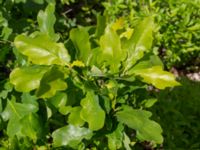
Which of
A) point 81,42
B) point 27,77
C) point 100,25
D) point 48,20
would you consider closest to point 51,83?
point 27,77

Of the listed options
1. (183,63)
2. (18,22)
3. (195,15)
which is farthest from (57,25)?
(183,63)

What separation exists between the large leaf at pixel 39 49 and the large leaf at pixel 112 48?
5.2 inches

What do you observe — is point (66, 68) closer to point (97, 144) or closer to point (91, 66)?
point (91, 66)

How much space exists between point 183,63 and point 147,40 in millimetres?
3767

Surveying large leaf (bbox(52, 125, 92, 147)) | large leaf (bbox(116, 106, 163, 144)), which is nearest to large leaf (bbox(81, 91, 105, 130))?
large leaf (bbox(116, 106, 163, 144))

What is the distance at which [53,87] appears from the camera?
4.95ft

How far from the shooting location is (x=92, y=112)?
158 cm

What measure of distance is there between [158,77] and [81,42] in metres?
0.27

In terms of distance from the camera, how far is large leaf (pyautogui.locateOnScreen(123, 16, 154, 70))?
1616mm

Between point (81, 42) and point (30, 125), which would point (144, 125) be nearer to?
point (81, 42)

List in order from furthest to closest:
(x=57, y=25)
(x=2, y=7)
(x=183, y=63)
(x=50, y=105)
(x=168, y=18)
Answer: (x=183, y=63)
(x=168, y=18)
(x=57, y=25)
(x=2, y=7)
(x=50, y=105)

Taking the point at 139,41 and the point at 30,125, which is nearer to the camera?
the point at 139,41

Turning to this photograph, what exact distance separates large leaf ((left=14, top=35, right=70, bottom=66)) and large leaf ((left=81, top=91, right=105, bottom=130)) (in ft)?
0.44

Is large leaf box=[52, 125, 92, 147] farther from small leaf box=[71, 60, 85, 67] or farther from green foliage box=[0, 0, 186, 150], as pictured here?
small leaf box=[71, 60, 85, 67]
